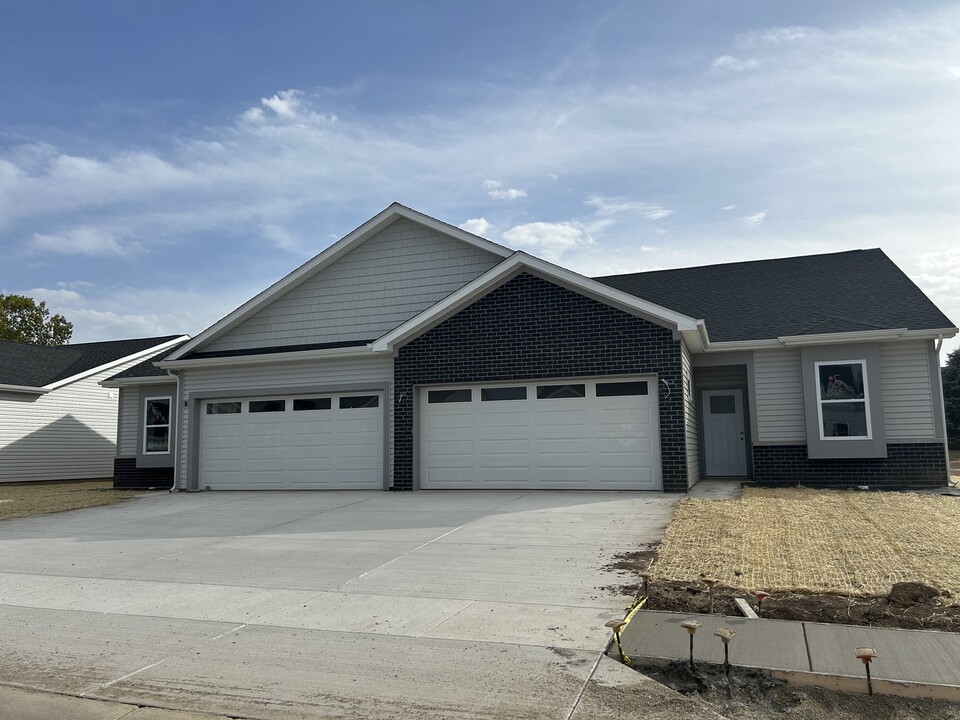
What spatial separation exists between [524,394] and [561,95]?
18.3 ft

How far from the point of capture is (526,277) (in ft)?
48.2

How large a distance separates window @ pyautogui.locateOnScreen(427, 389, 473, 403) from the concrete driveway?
3.58m

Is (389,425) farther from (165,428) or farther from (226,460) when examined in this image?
(165,428)

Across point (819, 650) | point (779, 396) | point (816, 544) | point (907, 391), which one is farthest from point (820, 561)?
point (907, 391)

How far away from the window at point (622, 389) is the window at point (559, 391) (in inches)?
12.9

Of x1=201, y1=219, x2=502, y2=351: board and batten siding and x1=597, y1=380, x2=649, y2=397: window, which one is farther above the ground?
x1=201, y1=219, x2=502, y2=351: board and batten siding

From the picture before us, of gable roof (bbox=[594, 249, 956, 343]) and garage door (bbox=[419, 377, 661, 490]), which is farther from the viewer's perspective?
gable roof (bbox=[594, 249, 956, 343])

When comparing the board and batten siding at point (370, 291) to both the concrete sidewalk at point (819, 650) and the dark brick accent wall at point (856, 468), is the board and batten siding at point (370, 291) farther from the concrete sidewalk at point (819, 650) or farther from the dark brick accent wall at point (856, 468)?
the concrete sidewalk at point (819, 650)

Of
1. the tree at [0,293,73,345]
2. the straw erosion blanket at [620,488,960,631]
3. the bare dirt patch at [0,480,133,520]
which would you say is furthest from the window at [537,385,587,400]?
the tree at [0,293,73,345]

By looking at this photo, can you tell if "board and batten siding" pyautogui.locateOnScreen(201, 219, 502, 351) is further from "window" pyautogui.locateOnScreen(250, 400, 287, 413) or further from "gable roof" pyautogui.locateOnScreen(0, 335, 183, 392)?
"gable roof" pyautogui.locateOnScreen(0, 335, 183, 392)

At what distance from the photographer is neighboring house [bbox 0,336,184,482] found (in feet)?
80.0

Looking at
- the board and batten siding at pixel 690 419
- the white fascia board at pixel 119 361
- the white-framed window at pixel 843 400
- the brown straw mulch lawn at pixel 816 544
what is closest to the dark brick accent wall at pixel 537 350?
the board and batten siding at pixel 690 419

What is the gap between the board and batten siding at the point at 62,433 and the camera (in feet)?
79.8

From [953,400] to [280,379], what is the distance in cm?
3484
